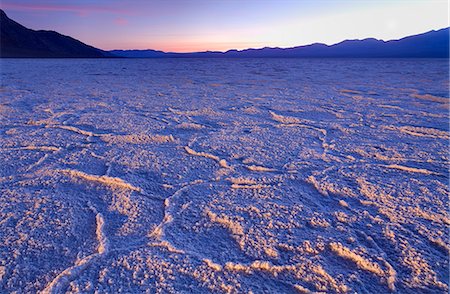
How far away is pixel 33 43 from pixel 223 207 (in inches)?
2220

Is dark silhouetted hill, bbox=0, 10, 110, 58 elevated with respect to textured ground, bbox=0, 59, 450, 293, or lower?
lower

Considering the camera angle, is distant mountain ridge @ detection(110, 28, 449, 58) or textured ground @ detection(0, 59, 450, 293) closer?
textured ground @ detection(0, 59, 450, 293)

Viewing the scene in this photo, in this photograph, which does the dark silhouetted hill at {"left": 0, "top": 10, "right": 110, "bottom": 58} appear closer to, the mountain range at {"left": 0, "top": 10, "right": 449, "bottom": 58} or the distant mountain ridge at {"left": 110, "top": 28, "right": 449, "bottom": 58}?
the mountain range at {"left": 0, "top": 10, "right": 449, "bottom": 58}

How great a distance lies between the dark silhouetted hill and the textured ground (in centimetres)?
3857

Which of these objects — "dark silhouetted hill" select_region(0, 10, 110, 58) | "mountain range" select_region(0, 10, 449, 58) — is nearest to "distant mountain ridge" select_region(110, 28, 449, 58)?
"mountain range" select_region(0, 10, 449, 58)

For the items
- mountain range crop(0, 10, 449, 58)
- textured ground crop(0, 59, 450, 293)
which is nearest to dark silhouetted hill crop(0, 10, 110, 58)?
mountain range crop(0, 10, 449, 58)

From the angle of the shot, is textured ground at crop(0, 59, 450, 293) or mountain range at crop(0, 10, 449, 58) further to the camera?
mountain range at crop(0, 10, 449, 58)

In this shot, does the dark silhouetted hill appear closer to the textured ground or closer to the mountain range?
the mountain range

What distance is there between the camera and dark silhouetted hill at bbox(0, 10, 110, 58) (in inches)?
1622

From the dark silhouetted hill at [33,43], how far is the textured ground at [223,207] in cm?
3857

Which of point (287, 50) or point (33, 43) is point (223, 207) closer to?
point (33, 43)

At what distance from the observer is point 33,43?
159ft

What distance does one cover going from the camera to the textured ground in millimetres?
957

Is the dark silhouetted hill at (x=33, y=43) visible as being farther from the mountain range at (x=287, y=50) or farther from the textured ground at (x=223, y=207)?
the textured ground at (x=223, y=207)
